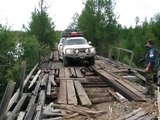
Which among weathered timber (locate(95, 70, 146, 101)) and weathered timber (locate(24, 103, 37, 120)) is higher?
weathered timber (locate(24, 103, 37, 120))

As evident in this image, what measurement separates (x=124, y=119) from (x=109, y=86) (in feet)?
17.8

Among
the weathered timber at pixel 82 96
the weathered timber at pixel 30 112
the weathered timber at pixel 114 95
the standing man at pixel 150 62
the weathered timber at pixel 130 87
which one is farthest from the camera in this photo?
the weathered timber at pixel 130 87

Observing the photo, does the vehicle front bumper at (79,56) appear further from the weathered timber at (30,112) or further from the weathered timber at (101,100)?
the weathered timber at (30,112)

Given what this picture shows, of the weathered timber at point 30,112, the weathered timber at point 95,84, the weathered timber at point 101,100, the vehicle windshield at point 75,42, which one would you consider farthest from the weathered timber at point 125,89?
the vehicle windshield at point 75,42

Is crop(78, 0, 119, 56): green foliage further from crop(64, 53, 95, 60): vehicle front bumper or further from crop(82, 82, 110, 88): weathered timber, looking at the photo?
crop(82, 82, 110, 88): weathered timber

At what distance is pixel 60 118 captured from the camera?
26.2 feet

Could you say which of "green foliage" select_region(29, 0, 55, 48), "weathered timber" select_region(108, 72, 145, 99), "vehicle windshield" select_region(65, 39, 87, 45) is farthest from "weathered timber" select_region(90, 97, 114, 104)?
"green foliage" select_region(29, 0, 55, 48)

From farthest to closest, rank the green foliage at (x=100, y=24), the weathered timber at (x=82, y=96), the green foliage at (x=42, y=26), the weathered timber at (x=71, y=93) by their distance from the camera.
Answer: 1. the green foliage at (x=100, y=24)
2. the green foliage at (x=42, y=26)
3. the weathered timber at (x=71, y=93)
4. the weathered timber at (x=82, y=96)

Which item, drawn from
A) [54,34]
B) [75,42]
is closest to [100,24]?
[54,34]

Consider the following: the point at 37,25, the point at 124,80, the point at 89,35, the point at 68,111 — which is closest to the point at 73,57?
the point at 124,80

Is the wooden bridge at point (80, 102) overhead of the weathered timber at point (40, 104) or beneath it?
beneath

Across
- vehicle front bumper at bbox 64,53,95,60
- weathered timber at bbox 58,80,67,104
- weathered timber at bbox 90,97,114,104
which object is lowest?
weathered timber at bbox 90,97,114,104

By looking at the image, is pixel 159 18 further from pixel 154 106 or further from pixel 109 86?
pixel 154 106

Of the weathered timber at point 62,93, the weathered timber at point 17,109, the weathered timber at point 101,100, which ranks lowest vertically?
the weathered timber at point 101,100
